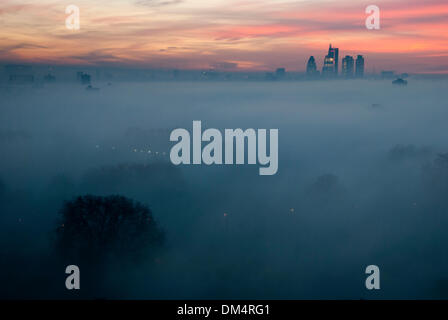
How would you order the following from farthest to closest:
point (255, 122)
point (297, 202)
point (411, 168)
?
point (255, 122) < point (411, 168) < point (297, 202)

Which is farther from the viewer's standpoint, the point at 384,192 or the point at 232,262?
the point at 384,192

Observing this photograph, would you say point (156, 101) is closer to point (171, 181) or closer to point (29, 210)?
point (171, 181)

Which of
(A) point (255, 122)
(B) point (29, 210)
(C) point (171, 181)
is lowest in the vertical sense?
(B) point (29, 210)

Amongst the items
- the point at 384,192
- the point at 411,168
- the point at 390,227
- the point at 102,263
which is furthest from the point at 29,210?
the point at 411,168

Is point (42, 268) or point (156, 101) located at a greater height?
point (156, 101)

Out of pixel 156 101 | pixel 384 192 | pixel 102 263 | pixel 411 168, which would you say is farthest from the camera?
pixel 156 101

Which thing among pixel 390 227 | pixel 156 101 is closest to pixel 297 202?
pixel 390 227
